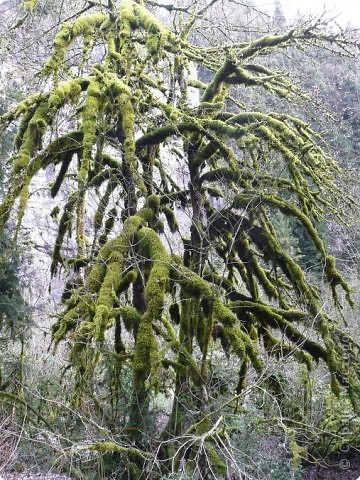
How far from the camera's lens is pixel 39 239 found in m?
19.2

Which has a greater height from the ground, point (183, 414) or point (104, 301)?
point (104, 301)

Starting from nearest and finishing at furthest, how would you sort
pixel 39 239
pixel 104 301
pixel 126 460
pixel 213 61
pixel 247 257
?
pixel 104 301
pixel 126 460
pixel 247 257
pixel 213 61
pixel 39 239

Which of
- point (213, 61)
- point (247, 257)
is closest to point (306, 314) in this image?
point (247, 257)

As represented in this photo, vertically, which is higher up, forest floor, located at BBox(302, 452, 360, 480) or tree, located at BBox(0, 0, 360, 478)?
tree, located at BBox(0, 0, 360, 478)

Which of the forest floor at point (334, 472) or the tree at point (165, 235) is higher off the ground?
the tree at point (165, 235)

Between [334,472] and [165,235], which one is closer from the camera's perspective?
[165,235]

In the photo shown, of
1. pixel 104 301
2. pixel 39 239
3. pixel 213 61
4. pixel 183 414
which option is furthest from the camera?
pixel 39 239

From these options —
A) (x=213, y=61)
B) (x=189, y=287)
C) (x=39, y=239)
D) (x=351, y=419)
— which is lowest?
(x=351, y=419)

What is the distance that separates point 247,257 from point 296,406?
6.52 feet

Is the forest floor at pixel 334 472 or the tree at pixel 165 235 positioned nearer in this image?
the tree at pixel 165 235

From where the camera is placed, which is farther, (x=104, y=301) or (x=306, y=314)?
(x=306, y=314)

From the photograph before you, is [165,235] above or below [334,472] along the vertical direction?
above

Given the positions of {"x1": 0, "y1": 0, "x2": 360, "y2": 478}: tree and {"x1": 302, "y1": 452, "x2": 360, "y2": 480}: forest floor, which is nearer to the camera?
{"x1": 0, "y1": 0, "x2": 360, "y2": 478}: tree

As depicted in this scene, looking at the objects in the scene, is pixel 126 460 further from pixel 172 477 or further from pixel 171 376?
pixel 171 376
